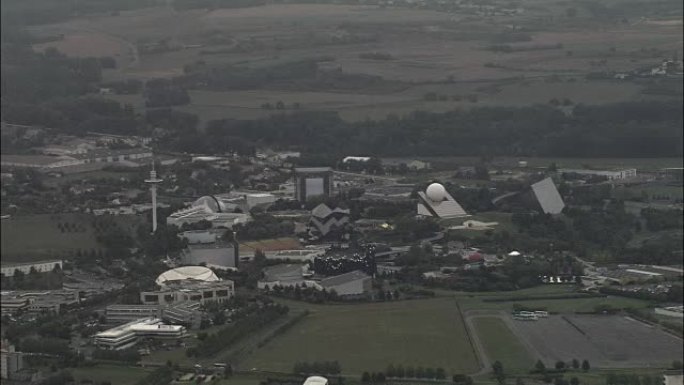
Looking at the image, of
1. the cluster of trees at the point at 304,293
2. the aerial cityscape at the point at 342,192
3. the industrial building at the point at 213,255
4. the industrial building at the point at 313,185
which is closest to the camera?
the aerial cityscape at the point at 342,192

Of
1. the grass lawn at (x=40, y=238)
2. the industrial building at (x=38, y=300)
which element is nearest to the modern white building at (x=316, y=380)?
the industrial building at (x=38, y=300)

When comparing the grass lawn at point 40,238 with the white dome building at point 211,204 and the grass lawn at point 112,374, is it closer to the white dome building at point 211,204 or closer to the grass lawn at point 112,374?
the white dome building at point 211,204

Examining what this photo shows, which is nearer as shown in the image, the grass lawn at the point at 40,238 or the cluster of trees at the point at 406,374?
the cluster of trees at the point at 406,374

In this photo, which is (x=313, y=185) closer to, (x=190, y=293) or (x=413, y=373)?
(x=190, y=293)

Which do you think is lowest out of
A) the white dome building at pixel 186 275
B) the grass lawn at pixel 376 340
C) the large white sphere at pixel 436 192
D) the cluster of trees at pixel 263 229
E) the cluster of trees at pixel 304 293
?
the grass lawn at pixel 376 340

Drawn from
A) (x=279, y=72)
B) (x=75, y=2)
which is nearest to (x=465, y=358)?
(x=279, y=72)

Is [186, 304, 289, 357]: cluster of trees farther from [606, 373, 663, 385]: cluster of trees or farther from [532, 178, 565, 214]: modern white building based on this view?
[532, 178, 565, 214]: modern white building

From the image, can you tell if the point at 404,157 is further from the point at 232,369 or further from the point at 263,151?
the point at 232,369

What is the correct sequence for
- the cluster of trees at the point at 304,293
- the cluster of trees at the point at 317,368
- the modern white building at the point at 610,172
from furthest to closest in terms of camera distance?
the modern white building at the point at 610,172, the cluster of trees at the point at 304,293, the cluster of trees at the point at 317,368

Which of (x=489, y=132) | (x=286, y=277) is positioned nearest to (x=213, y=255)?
(x=286, y=277)
